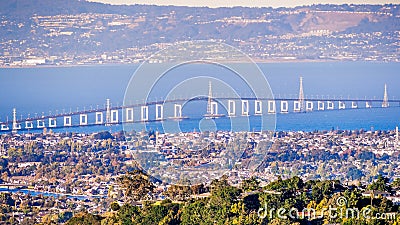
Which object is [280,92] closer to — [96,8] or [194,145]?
[194,145]

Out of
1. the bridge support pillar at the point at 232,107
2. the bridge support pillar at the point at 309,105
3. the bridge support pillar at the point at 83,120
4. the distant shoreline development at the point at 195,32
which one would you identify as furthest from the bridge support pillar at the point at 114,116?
the distant shoreline development at the point at 195,32

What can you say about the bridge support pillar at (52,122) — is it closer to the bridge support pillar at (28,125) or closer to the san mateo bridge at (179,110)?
the san mateo bridge at (179,110)

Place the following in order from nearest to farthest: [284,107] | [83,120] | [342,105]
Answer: [83,120]
[284,107]
[342,105]

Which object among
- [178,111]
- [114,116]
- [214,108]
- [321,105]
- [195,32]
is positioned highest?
[178,111]

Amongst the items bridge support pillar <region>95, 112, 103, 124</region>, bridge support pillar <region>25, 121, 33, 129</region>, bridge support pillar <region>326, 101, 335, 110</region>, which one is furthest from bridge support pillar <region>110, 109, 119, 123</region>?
bridge support pillar <region>326, 101, 335, 110</region>

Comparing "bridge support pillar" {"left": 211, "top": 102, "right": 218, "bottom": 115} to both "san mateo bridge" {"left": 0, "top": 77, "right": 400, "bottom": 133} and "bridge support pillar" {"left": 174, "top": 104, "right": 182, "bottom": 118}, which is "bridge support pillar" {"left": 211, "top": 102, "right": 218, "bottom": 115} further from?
"bridge support pillar" {"left": 174, "top": 104, "right": 182, "bottom": 118}

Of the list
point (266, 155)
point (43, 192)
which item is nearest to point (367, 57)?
point (266, 155)

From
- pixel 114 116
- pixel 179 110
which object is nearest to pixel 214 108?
pixel 179 110

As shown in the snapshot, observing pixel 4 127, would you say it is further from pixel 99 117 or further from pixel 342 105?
pixel 342 105
